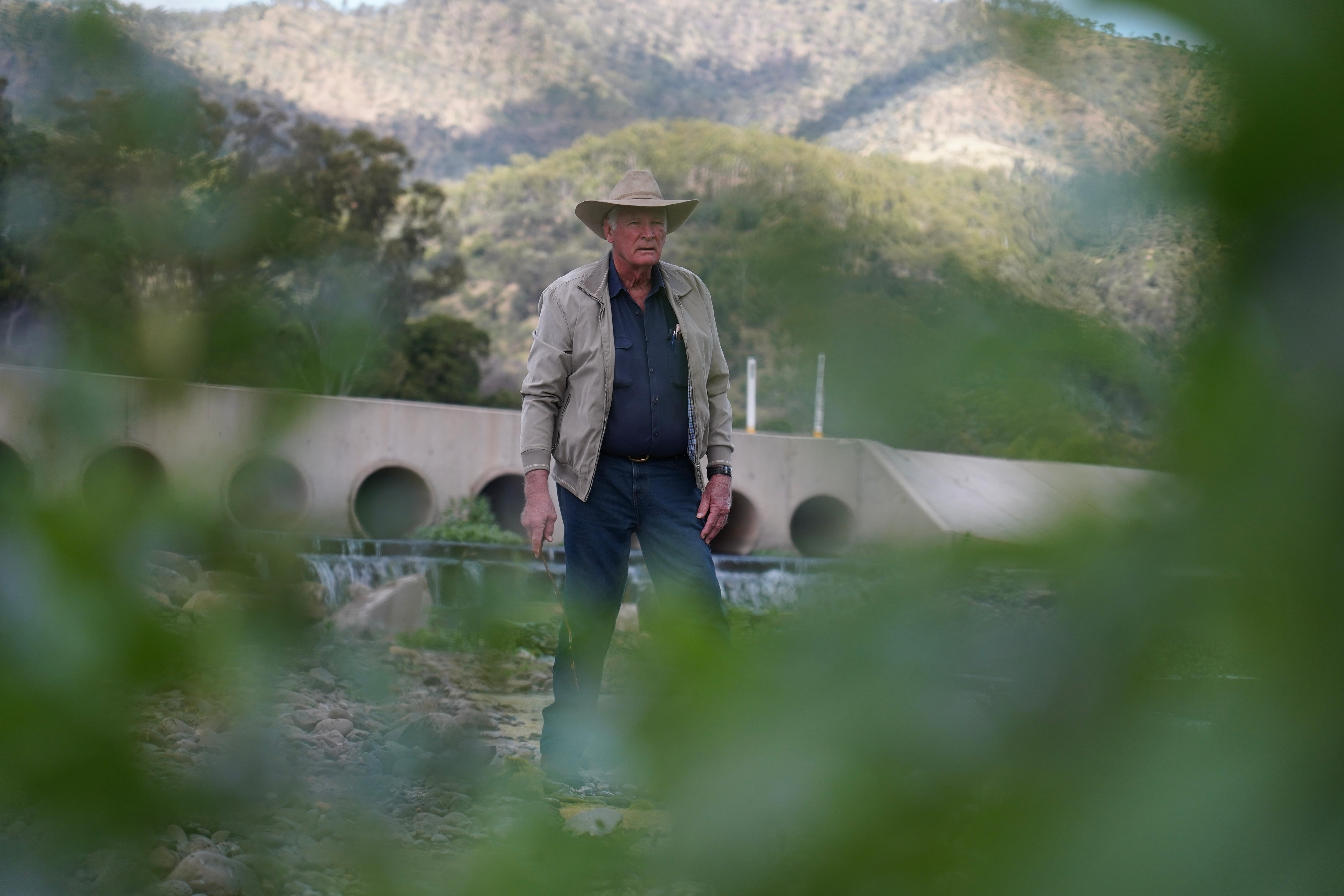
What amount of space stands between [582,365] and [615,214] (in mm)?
418

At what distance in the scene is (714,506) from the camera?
10.1ft

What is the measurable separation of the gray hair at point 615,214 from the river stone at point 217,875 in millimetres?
2294

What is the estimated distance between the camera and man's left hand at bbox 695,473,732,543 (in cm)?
304

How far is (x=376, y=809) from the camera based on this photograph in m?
0.35

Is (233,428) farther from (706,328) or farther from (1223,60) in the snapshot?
(706,328)

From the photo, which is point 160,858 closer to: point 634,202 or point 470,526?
point 634,202

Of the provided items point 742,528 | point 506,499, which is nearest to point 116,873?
point 742,528

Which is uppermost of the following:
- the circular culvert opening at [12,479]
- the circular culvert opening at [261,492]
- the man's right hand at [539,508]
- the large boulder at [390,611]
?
the circular culvert opening at [12,479]

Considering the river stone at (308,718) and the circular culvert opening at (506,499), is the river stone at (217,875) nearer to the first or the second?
the river stone at (308,718)

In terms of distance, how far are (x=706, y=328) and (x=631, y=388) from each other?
0.27 meters

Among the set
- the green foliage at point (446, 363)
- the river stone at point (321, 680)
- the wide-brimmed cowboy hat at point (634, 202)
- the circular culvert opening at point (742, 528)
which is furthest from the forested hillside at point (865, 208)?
the green foliage at point (446, 363)

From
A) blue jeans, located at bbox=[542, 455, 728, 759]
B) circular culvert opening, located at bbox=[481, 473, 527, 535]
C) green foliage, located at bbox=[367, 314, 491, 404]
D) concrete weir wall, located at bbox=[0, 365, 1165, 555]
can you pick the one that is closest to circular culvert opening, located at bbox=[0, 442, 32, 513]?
concrete weir wall, located at bbox=[0, 365, 1165, 555]

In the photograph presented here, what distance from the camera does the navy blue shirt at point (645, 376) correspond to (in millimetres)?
2918

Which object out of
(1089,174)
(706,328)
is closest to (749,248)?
(1089,174)
